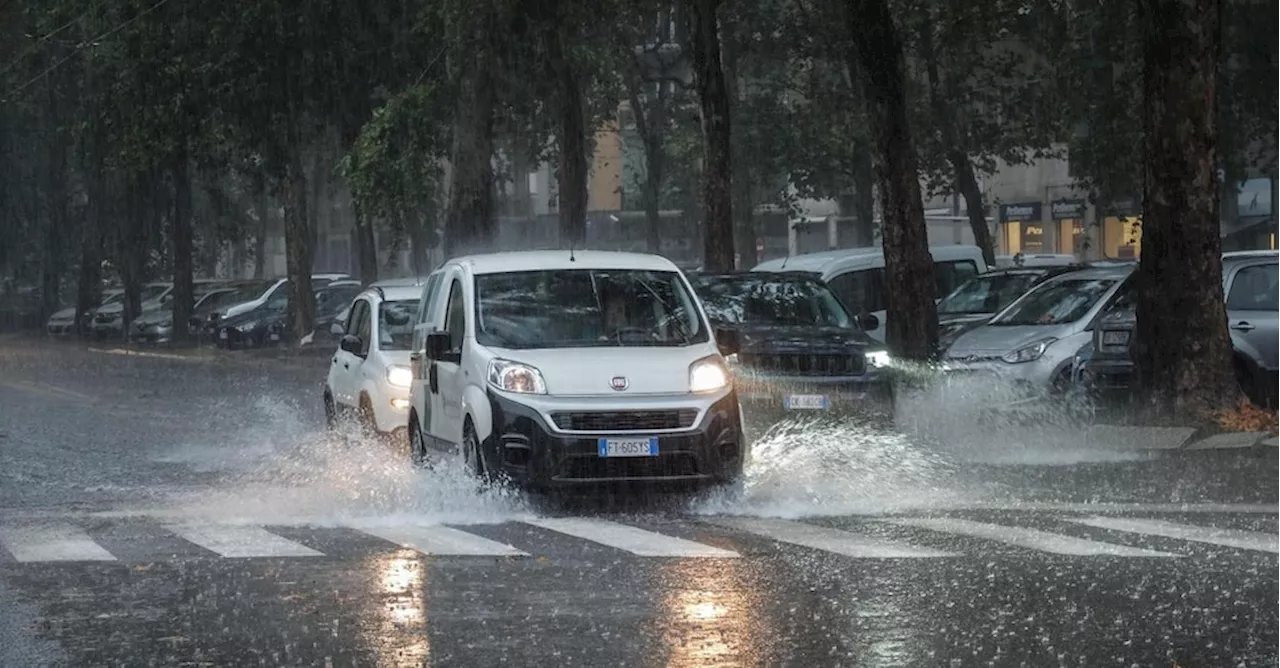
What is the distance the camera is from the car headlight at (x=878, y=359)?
1923 centimetres

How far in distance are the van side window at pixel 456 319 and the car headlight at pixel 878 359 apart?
4732 mm

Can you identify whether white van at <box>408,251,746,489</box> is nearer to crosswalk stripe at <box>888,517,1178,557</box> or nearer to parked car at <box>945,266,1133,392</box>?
crosswalk stripe at <box>888,517,1178,557</box>

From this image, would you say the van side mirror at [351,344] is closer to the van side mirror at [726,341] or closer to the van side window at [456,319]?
the van side window at [456,319]

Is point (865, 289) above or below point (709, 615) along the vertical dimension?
above

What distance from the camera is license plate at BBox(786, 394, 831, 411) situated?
18453 mm

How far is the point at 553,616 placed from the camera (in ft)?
31.6

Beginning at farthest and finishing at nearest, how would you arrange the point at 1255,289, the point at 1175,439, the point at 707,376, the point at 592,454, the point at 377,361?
the point at 1255,289 → the point at 1175,439 → the point at 377,361 → the point at 707,376 → the point at 592,454

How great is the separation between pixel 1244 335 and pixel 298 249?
2773 cm

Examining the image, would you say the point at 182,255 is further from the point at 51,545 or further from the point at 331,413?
the point at 51,545

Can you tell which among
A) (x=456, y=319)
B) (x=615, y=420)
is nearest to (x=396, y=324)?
(x=456, y=319)

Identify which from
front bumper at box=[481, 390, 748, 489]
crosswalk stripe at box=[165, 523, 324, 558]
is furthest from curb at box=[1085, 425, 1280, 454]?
crosswalk stripe at box=[165, 523, 324, 558]

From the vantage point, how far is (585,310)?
15.1 m

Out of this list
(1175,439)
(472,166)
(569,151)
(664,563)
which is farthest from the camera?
(569,151)

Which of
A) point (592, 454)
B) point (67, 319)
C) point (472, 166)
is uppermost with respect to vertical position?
point (472, 166)
